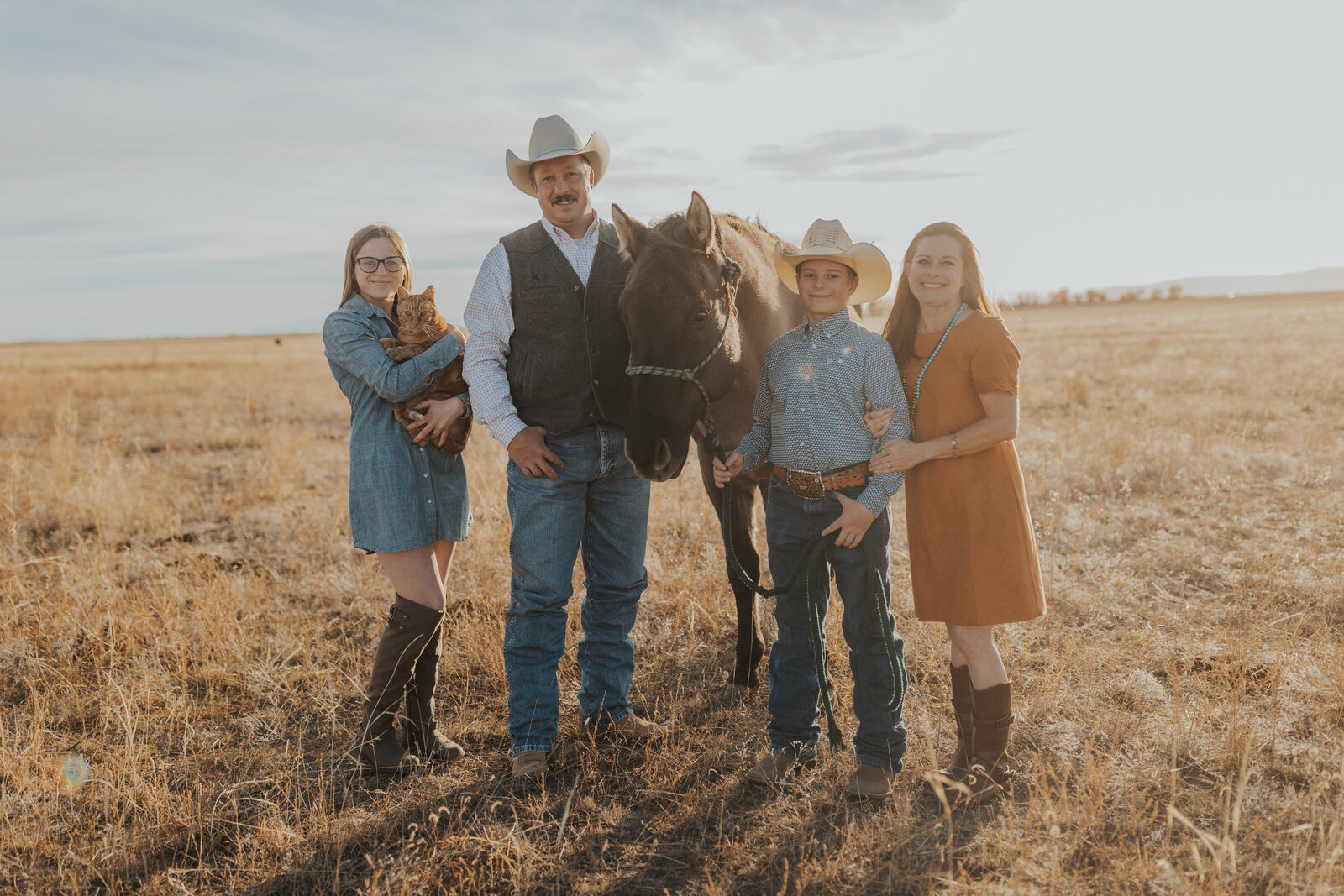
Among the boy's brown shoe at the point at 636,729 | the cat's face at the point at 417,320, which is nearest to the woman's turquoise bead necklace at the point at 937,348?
the boy's brown shoe at the point at 636,729

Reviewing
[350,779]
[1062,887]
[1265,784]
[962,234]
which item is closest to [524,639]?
[350,779]

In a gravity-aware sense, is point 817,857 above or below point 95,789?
below

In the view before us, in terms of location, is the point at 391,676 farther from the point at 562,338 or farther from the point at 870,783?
the point at 870,783

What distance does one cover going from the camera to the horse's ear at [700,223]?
125 inches

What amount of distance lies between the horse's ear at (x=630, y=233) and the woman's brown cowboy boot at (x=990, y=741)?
2.40 m

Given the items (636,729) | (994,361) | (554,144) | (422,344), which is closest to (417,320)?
(422,344)

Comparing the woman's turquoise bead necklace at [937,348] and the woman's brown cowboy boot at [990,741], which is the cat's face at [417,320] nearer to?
the woman's turquoise bead necklace at [937,348]

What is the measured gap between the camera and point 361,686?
4.16m

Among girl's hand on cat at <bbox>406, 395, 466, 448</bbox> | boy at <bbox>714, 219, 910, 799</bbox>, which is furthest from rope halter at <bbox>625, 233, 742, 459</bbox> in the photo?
girl's hand on cat at <bbox>406, 395, 466, 448</bbox>

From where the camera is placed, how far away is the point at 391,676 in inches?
137

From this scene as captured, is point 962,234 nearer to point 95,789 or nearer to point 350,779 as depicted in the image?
point 350,779

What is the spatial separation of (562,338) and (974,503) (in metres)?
Result: 1.90

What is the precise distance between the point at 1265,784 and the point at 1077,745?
27.3 inches

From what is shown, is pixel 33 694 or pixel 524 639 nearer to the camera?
pixel 524 639
